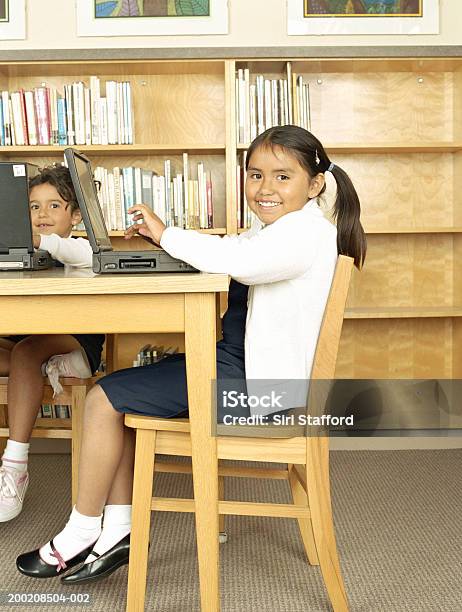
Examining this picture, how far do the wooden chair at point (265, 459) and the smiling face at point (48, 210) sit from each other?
112 cm

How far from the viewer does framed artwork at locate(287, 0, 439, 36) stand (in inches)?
133

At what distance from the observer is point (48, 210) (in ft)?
8.79

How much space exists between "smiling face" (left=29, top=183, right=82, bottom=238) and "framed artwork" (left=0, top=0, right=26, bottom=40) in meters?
1.05

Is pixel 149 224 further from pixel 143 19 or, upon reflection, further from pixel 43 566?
pixel 143 19

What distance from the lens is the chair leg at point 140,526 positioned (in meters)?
1.70

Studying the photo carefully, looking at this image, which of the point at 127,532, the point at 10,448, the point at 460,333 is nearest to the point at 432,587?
the point at 127,532

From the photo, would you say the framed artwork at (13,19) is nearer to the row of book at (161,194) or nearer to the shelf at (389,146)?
the row of book at (161,194)

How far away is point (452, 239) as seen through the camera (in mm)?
3664

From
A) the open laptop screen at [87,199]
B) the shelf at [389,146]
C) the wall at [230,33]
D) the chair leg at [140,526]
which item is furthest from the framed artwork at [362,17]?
the chair leg at [140,526]


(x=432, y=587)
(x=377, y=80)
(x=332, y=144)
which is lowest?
(x=432, y=587)

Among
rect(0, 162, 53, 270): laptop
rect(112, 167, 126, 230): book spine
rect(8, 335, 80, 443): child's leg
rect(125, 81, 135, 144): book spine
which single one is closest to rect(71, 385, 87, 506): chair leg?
rect(8, 335, 80, 443): child's leg

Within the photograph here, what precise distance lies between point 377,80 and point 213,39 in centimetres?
76

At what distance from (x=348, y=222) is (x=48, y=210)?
114 centimetres

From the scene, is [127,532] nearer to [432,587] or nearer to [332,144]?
[432,587]
